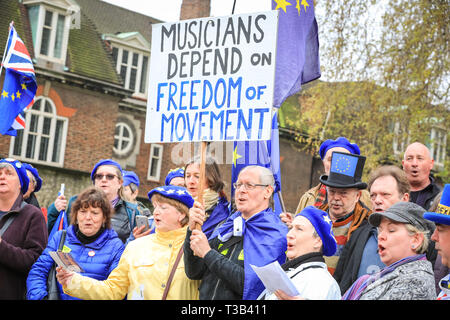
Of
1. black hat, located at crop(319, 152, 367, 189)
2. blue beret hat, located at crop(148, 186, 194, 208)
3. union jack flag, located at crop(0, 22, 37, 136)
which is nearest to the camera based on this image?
blue beret hat, located at crop(148, 186, 194, 208)

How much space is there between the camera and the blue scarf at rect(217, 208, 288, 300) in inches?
195

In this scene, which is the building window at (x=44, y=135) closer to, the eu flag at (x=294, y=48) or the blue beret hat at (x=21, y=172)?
the eu flag at (x=294, y=48)

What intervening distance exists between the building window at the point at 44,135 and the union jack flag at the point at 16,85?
16.2 m

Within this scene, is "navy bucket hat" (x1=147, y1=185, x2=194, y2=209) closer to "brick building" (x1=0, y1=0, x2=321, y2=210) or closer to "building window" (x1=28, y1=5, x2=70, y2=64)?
"brick building" (x1=0, y1=0, x2=321, y2=210)

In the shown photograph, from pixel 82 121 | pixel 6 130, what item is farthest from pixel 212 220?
pixel 82 121

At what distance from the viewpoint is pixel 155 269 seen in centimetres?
540

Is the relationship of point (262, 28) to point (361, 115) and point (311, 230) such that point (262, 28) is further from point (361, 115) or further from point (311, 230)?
point (361, 115)

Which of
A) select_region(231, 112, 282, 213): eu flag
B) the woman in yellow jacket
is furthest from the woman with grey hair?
select_region(231, 112, 282, 213): eu flag

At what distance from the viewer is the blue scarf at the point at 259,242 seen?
4.96 metres

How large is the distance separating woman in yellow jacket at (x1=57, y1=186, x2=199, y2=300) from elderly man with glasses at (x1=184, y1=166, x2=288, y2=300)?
0.21 m

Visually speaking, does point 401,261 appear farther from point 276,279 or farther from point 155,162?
point 155,162

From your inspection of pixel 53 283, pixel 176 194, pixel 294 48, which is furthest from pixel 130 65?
pixel 176 194

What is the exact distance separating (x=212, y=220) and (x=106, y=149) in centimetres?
2034

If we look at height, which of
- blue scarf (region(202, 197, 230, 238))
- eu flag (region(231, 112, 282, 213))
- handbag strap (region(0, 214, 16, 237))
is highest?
eu flag (region(231, 112, 282, 213))
